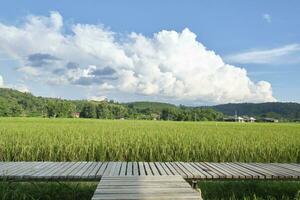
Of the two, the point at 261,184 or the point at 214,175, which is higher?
the point at 214,175

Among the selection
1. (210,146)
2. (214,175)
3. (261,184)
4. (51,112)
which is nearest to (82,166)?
(214,175)

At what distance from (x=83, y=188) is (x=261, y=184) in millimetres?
3671

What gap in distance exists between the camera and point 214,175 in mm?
5762

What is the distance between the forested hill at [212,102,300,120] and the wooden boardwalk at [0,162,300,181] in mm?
105546

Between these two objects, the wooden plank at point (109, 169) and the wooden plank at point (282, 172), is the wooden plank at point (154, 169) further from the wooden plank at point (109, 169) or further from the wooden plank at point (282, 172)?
the wooden plank at point (282, 172)

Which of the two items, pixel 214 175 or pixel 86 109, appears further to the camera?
pixel 86 109

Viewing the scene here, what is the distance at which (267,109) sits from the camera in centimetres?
12825

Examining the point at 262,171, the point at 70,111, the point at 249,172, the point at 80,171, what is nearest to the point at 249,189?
the point at 262,171

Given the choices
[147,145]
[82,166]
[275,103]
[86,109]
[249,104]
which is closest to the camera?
[82,166]

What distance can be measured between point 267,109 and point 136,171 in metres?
129

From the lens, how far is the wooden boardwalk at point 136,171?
5.66 meters

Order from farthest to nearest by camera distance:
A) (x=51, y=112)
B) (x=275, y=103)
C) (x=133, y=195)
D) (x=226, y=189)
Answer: (x=275, y=103) → (x=51, y=112) → (x=226, y=189) → (x=133, y=195)

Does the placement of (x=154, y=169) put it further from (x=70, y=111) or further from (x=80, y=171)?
(x=70, y=111)

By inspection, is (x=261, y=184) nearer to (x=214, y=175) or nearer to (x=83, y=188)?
(x=214, y=175)
